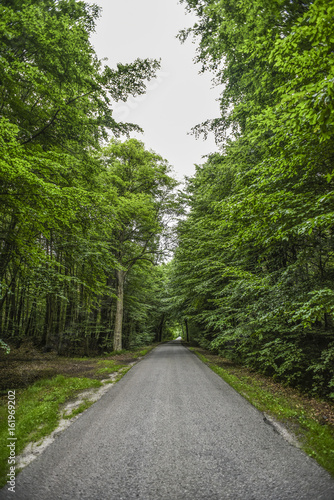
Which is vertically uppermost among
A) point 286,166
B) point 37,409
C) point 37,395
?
point 286,166

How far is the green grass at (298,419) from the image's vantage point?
10.6 feet

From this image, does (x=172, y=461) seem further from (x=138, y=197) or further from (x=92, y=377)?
(x=138, y=197)

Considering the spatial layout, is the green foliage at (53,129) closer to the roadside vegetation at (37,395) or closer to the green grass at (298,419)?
the roadside vegetation at (37,395)

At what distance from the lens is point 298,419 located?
4348 mm

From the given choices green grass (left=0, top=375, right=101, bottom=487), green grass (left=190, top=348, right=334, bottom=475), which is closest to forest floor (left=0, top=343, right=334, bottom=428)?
green grass (left=190, top=348, right=334, bottom=475)

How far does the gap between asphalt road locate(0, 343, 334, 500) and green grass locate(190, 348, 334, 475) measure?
253 millimetres

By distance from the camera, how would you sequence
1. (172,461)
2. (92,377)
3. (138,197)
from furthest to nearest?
(138,197) < (92,377) < (172,461)

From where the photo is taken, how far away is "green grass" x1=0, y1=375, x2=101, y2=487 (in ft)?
12.0

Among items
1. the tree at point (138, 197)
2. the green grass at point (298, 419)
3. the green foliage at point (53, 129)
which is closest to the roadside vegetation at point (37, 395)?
the green foliage at point (53, 129)

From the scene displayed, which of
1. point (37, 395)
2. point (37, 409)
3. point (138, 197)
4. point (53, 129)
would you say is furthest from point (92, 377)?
point (138, 197)

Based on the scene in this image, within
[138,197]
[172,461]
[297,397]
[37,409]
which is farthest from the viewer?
[138,197]

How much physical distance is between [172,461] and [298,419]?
2.90 m

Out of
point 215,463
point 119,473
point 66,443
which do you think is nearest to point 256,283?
point 215,463

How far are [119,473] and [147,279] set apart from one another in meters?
17.8
